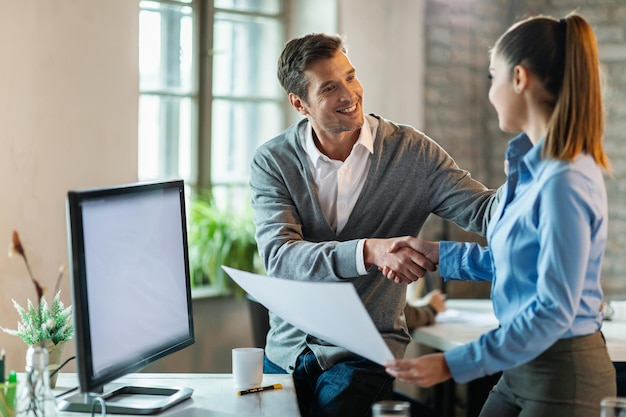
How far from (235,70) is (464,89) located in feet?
4.50

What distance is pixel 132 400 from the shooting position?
1965 mm

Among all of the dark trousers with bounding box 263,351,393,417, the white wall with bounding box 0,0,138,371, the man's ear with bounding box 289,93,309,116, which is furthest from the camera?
the white wall with bounding box 0,0,138,371

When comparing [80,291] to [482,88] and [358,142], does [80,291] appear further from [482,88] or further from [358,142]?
[482,88]

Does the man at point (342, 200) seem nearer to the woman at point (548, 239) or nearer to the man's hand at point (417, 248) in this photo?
the man's hand at point (417, 248)

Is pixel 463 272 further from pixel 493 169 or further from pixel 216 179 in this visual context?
pixel 493 169

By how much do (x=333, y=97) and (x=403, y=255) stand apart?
21.4 inches

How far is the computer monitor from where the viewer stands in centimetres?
167

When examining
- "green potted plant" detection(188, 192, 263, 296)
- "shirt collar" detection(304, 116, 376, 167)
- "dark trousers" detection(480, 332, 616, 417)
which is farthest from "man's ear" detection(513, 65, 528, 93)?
"green potted plant" detection(188, 192, 263, 296)

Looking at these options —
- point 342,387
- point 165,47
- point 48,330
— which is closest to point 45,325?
point 48,330

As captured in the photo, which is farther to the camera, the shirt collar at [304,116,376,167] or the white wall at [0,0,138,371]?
the white wall at [0,0,138,371]

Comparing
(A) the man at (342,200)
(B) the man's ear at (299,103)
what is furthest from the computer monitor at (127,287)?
(B) the man's ear at (299,103)

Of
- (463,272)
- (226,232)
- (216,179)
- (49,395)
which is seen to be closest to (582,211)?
(463,272)

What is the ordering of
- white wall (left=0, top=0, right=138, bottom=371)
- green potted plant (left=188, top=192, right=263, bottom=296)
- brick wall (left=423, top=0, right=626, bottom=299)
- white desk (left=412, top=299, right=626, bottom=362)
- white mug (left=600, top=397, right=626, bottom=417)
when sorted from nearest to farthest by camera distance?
1. white mug (left=600, top=397, right=626, bottom=417)
2. white desk (left=412, top=299, right=626, bottom=362)
3. white wall (left=0, top=0, right=138, bottom=371)
4. green potted plant (left=188, top=192, right=263, bottom=296)
5. brick wall (left=423, top=0, right=626, bottom=299)

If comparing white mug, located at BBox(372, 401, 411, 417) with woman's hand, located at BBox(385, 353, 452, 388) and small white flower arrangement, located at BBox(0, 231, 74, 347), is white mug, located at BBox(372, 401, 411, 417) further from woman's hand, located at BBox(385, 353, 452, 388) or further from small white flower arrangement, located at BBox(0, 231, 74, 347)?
small white flower arrangement, located at BBox(0, 231, 74, 347)
